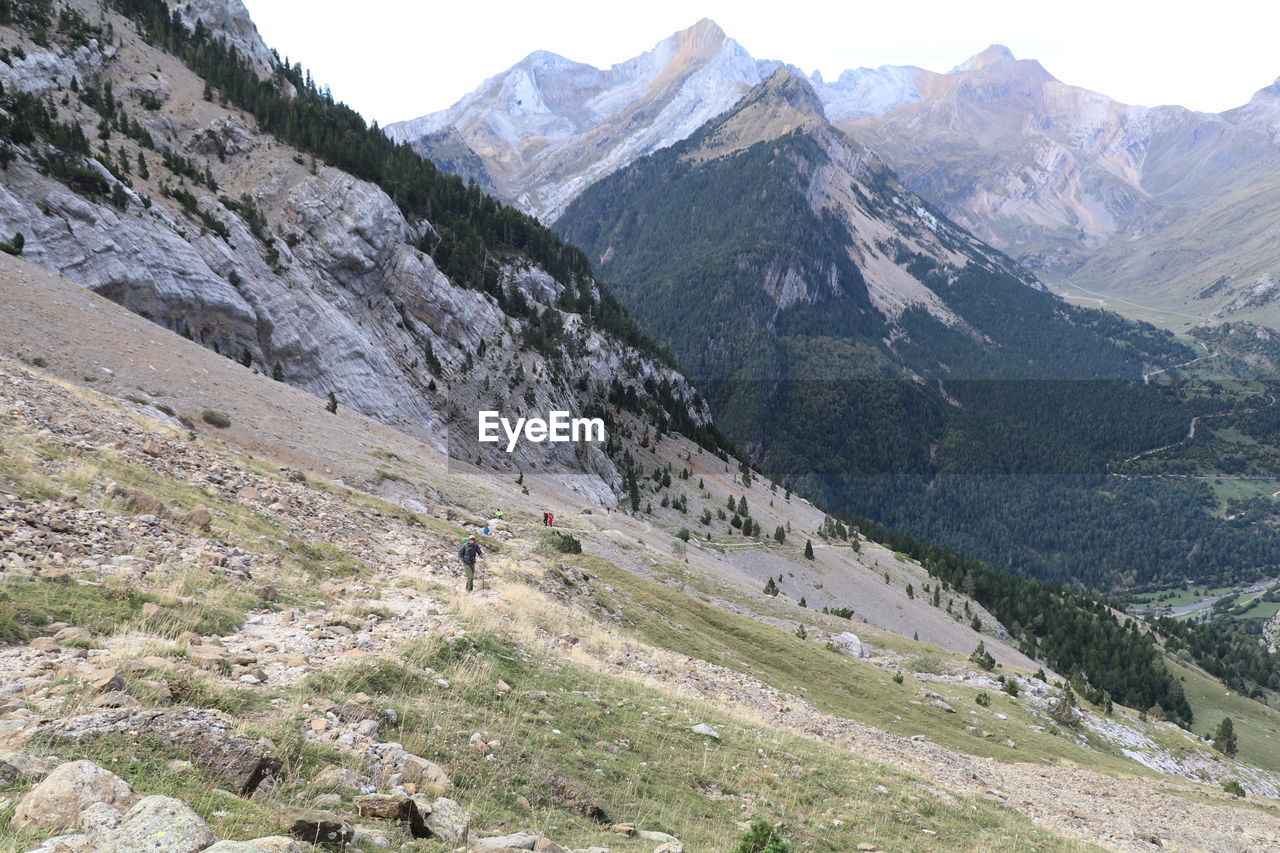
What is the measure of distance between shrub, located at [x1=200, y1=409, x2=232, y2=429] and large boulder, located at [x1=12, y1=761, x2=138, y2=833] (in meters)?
33.8

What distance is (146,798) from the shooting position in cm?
603

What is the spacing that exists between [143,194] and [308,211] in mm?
21827

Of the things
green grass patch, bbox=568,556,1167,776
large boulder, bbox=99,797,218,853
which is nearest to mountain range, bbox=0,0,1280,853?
large boulder, bbox=99,797,218,853

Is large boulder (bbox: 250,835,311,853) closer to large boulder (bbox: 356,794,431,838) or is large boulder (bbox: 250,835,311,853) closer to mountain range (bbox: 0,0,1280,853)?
mountain range (bbox: 0,0,1280,853)

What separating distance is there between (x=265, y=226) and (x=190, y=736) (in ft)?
251

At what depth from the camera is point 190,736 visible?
7.93 metres

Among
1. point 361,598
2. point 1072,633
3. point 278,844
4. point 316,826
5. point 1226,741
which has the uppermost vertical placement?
point 278,844

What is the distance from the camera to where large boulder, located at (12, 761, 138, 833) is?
5.80 meters

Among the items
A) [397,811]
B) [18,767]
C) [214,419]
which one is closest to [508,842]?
[397,811]

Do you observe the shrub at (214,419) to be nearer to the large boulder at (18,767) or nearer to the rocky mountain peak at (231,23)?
the large boulder at (18,767)

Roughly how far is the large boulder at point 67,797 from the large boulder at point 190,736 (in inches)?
45.3

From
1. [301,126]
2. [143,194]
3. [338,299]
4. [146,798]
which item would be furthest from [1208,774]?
[301,126]

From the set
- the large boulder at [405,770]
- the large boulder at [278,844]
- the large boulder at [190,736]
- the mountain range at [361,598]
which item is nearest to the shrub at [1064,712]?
the mountain range at [361,598]

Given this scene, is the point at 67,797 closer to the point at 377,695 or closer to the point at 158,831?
the point at 158,831
